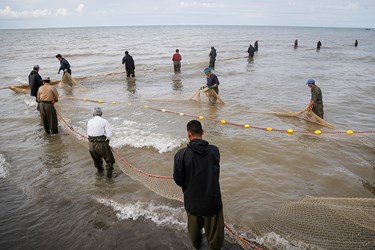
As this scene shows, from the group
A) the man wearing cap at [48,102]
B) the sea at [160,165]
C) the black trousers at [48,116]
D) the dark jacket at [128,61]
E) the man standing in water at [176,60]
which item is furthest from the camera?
the man standing in water at [176,60]

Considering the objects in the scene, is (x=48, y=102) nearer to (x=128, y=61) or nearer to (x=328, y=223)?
(x=328, y=223)

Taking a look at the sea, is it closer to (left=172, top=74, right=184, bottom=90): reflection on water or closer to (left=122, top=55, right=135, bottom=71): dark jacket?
(left=172, top=74, right=184, bottom=90): reflection on water

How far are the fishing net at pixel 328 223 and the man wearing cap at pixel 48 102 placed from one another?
6.20 m

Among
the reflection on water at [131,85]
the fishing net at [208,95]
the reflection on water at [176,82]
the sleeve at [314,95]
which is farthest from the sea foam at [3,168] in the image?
the reflection on water at [176,82]

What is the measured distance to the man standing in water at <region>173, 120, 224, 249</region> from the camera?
104 inches

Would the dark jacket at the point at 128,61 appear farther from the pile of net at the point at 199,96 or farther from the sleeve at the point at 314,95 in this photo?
the sleeve at the point at 314,95

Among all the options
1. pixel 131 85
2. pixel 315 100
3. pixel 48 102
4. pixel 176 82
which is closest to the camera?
pixel 48 102

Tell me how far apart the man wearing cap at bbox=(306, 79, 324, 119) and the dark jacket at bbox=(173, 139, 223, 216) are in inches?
229

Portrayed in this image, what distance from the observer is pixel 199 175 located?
2662 millimetres

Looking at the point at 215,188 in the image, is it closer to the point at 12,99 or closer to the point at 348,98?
the point at 348,98

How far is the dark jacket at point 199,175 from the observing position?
2.62 m

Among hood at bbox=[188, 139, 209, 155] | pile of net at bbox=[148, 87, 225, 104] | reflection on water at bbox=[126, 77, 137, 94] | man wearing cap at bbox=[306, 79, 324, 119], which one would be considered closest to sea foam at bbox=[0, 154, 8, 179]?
hood at bbox=[188, 139, 209, 155]

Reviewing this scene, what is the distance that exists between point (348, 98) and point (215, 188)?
11.1 meters

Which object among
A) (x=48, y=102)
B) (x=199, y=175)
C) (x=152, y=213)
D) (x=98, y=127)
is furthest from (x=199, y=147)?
(x=48, y=102)
